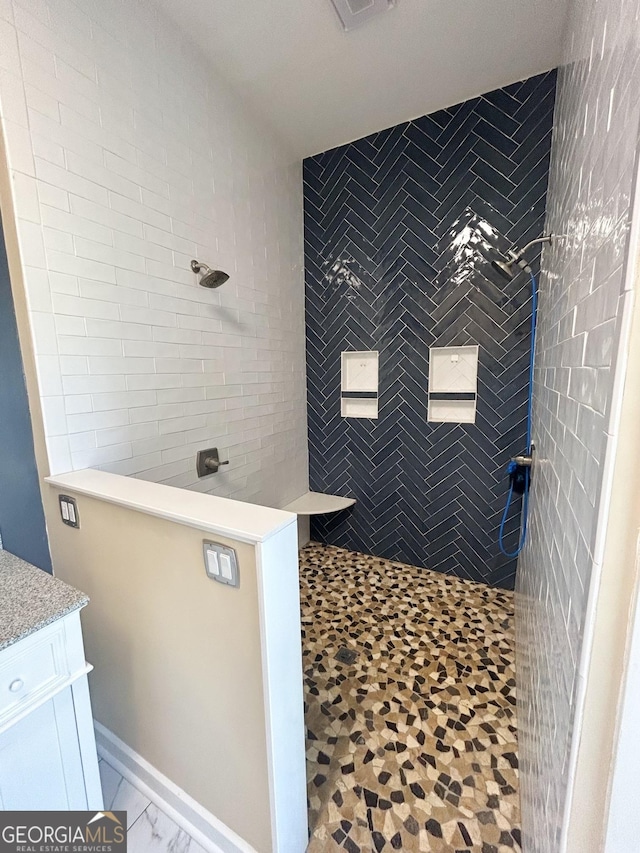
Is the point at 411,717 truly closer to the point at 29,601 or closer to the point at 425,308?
the point at 29,601

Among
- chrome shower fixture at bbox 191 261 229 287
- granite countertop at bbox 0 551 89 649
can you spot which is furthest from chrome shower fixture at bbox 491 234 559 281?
granite countertop at bbox 0 551 89 649

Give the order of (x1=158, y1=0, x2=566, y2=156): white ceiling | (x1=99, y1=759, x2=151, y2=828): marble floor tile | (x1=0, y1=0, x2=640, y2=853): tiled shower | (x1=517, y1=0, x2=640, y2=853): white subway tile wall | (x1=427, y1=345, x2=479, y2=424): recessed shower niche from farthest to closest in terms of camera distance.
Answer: (x1=427, y1=345, x2=479, y2=424): recessed shower niche → (x1=158, y1=0, x2=566, y2=156): white ceiling → (x1=99, y1=759, x2=151, y2=828): marble floor tile → (x1=0, y1=0, x2=640, y2=853): tiled shower → (x1=517, y1=0, x2=640, y2=853): white subway tile wall

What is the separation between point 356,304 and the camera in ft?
8.13

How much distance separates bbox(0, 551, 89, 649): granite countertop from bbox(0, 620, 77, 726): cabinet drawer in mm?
28

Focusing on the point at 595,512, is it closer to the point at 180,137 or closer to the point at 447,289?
the point at 447,289

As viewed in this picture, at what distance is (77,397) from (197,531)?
31.5 inches

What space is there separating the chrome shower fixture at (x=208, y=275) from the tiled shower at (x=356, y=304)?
0.04 m

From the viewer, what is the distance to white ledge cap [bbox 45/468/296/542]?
0.81m

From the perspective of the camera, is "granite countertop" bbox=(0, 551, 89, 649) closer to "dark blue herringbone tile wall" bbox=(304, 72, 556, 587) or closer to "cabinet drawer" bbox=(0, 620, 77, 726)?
"cabinet drawer" bbox=(0, 620, 77, 726)

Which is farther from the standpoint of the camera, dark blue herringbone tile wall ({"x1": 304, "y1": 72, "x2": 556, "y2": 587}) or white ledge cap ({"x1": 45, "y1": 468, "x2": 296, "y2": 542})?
dark blue herringbone tile wall ({"x1": 304, "y1": 72, "x2": 556, "y2": 587})

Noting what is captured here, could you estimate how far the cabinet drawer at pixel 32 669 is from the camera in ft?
2.44

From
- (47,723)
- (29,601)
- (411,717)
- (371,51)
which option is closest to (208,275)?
(371,51)

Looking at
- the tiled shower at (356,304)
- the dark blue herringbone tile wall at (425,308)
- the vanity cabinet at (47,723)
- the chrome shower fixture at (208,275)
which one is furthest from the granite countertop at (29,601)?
the dark blue herringbone tile wall at (425,308)

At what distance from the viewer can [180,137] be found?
5.39ft
